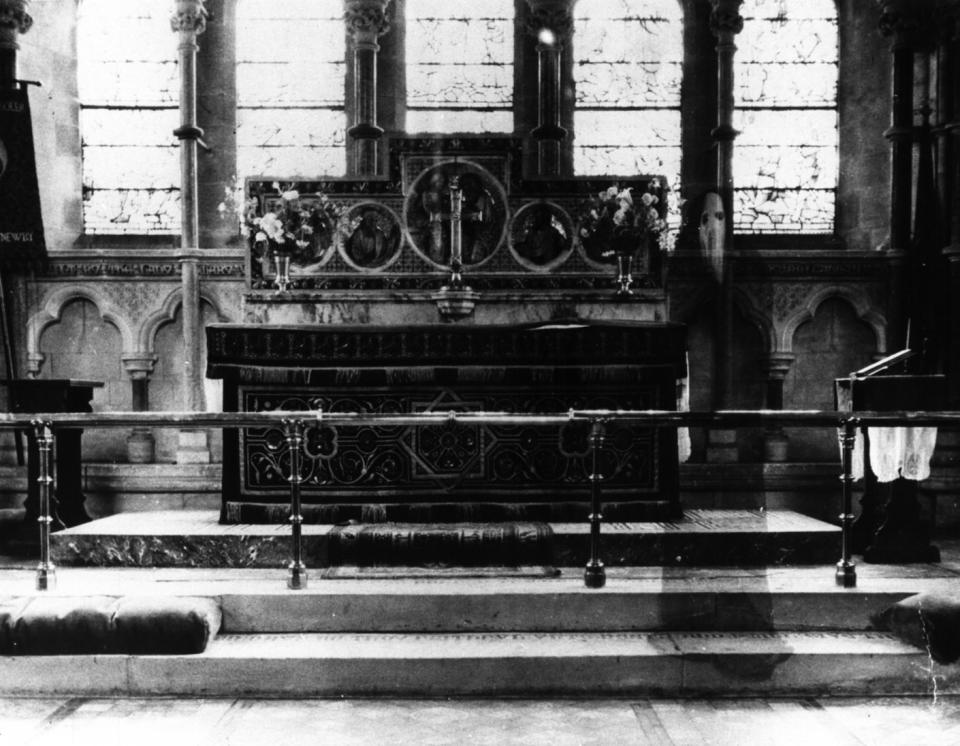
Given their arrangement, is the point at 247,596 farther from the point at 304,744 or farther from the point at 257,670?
the point at 304,744

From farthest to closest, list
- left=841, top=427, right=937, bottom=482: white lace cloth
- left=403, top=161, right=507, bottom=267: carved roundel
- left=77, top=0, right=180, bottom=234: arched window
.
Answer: left=77, top=0, right=180, bottom=234: arched window → left=403, top=161, right=507, bottom=267: carved roundel → left=841, top=427, right=937, bottom=482: white lace cloth

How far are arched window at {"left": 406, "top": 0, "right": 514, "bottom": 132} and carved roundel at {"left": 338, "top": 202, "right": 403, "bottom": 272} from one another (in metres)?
1.36

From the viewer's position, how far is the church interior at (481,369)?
3137mm

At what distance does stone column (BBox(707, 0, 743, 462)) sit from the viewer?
6.10 m

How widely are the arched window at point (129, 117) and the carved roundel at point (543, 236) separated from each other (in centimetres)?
279

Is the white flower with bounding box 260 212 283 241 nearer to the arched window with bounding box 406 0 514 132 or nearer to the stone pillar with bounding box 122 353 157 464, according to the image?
the stone pillar with bounding box 122 353 157 464

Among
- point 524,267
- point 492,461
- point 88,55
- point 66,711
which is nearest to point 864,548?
point 492,461

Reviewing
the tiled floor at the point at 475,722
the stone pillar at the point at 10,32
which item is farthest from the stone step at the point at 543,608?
the stone pillar at the point at 10,32

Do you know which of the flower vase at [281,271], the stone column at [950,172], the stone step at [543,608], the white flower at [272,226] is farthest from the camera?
the stone column at [950,172]

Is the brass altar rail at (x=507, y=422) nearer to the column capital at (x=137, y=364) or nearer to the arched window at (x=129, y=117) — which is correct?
the column capital at (x=137, y=364)

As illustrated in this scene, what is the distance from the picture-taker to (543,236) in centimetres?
556

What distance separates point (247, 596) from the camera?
3.46 m

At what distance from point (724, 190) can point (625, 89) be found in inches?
45.3

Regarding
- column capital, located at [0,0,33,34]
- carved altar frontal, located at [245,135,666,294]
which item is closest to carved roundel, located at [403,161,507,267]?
carved altar frontal, located at [245,135,666,294]
